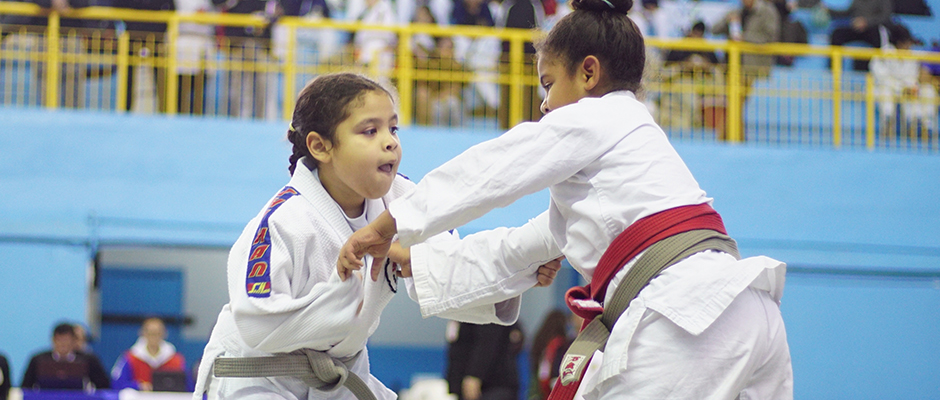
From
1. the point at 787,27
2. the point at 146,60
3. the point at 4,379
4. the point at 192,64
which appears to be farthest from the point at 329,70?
the point at 787,27

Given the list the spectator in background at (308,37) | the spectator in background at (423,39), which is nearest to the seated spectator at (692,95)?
the spectator in background at (423,39)

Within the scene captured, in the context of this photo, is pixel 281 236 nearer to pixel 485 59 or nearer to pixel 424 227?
pixel 424 227

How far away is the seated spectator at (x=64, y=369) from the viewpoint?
711cm

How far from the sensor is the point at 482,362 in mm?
7582

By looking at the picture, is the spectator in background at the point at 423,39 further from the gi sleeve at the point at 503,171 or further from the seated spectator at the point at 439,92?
the gi sleeve at the point at 503,171

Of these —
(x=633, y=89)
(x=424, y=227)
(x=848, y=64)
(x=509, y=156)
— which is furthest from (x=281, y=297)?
(x=848, y=64)

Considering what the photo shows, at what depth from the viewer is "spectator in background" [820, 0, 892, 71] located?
10.9m

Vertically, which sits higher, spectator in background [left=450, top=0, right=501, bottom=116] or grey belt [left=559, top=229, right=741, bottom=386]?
spectator in background [left=450, top=0, right=501, bottom=116]

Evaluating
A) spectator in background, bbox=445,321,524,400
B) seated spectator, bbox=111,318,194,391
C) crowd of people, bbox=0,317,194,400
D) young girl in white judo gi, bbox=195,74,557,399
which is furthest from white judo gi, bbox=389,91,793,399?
seated spectator, bbox=111,318,194,391

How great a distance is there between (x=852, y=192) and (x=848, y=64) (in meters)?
3.35

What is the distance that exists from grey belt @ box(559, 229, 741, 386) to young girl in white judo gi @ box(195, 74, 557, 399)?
401 millimetres

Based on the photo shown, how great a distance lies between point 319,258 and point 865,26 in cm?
993

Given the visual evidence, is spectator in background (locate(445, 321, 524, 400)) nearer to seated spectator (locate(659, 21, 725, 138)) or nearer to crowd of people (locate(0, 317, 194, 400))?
crowd of people (locate(0, 317, 194, 400))

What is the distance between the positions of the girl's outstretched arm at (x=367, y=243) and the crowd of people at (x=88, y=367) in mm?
4374
